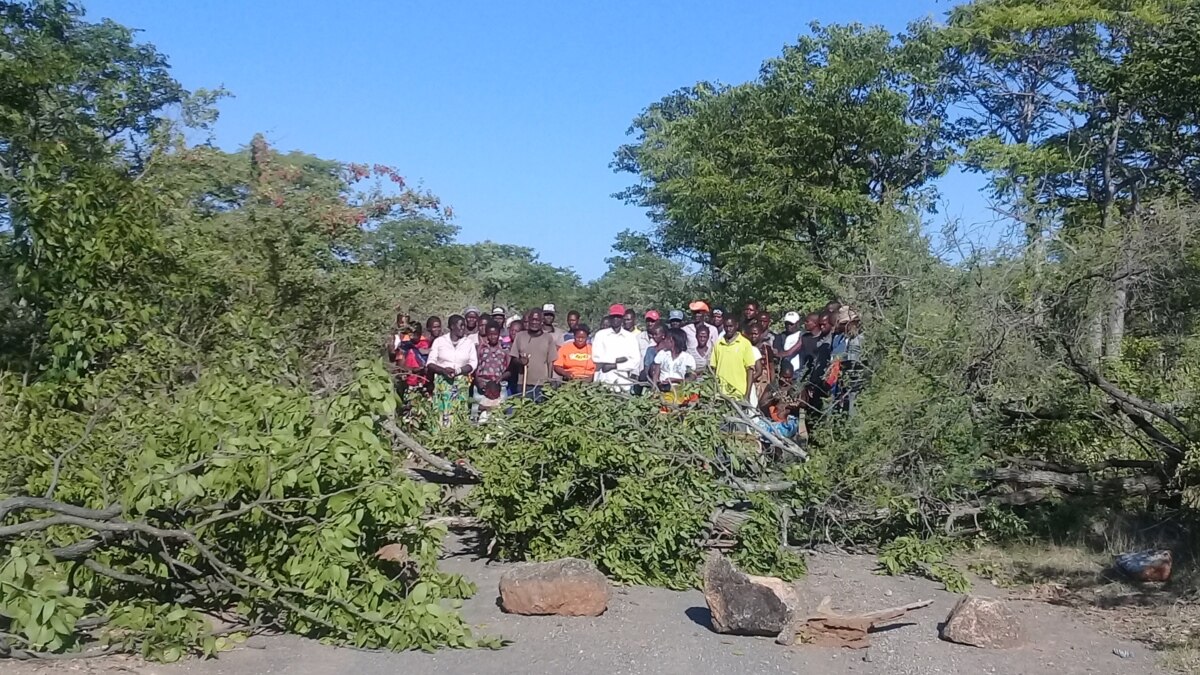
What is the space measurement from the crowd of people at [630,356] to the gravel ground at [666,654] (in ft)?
10.1

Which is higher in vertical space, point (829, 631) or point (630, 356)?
point (630, 356)

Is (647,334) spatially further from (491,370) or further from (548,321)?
(491,370)

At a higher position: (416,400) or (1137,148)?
(1137,148)

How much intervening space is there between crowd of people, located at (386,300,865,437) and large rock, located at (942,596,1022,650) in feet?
11.0

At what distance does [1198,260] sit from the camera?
7.35 m

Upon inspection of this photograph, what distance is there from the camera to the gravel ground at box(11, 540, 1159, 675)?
557 centimetres

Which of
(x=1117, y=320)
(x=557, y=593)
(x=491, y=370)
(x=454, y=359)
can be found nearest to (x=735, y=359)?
(x=491, y=370)

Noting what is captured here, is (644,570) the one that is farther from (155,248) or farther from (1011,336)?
(155,248)

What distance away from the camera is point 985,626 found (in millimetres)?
5977

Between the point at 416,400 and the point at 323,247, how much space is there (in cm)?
170

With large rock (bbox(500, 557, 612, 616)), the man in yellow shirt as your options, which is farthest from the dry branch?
the man in yellow shirt

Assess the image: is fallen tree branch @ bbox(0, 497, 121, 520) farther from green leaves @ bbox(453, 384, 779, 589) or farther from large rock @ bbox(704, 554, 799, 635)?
large rock @ bbox(704, 554, 799, 635)

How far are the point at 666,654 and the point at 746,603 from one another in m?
0.54

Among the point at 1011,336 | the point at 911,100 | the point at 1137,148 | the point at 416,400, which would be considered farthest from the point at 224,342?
the point at 911,100
